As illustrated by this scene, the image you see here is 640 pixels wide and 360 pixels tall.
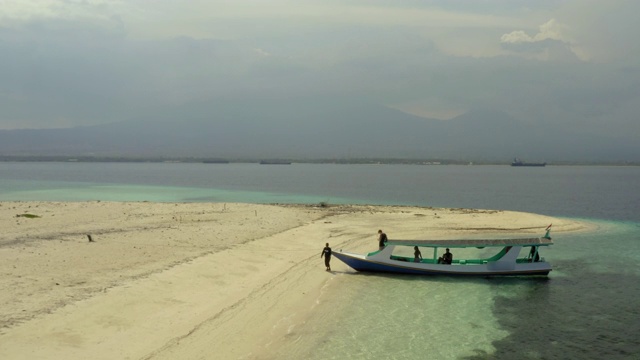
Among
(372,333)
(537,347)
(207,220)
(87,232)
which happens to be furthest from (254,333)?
(207,220)

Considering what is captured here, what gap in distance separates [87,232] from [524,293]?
92.3 feet

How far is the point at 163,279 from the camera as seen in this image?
22.7 metres

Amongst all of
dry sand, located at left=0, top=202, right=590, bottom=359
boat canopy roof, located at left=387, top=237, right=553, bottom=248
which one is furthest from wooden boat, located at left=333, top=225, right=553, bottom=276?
dry sand, located at left=0, top=202, right=590, bottom=359

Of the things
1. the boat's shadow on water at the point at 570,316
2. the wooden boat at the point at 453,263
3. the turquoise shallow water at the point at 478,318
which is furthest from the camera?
the wooden boat at the point at 453,263

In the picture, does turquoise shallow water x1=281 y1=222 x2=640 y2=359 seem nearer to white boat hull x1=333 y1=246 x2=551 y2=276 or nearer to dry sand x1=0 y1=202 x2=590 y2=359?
white boat hull x1=333 y1=246 x2=551 y2=276

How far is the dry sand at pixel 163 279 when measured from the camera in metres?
16.2

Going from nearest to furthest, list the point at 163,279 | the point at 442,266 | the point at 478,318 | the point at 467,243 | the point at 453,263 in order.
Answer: the point at 478,318
the point at 163,279
the point at 442,266
the point at 467,243
the point at 453,263

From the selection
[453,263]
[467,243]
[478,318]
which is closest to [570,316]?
[478,318]

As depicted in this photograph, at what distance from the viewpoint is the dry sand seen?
639 inches

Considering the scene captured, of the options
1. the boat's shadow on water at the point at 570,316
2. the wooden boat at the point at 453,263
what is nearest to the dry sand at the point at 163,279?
the wooden boat at the point at 453,263

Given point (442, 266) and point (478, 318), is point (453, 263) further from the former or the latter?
point (478, 318)

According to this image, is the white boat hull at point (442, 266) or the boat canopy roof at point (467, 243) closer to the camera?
the white boat hull at point (442, 266)

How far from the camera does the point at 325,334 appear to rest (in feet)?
61.3

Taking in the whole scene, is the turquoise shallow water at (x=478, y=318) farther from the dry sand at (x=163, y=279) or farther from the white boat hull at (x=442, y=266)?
the dry sand at (x=163, y=279)
